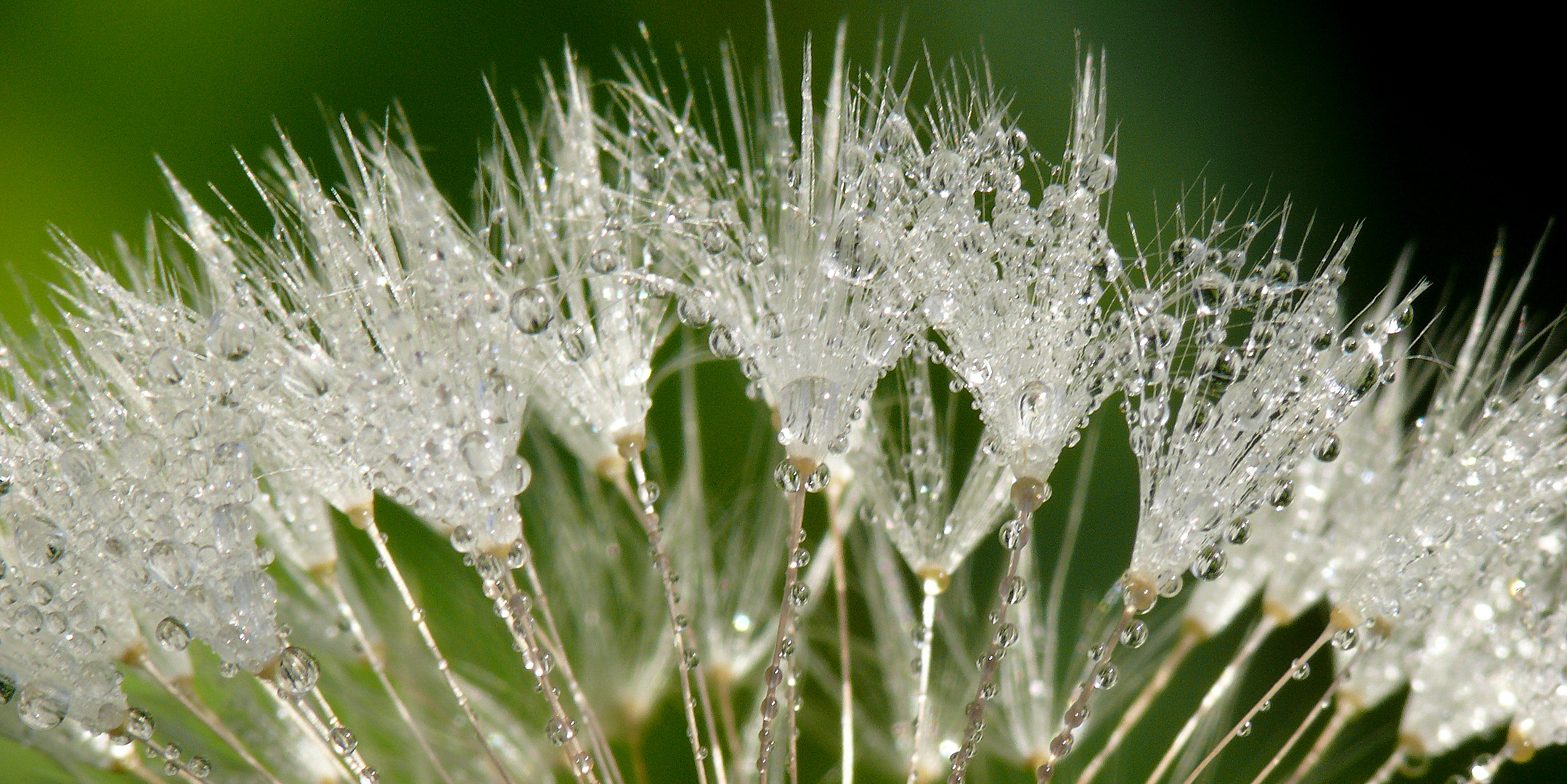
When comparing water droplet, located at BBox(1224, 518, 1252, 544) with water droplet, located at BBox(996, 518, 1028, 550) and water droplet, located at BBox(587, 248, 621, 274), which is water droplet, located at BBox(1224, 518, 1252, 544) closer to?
water droplet, located at BBox(996, 518, 1028, 550)

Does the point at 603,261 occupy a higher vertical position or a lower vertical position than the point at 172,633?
higher

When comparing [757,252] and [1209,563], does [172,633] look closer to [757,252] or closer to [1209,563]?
[757,252]

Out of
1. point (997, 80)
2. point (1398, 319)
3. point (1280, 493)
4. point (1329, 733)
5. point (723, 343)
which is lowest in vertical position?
point (1329, 733)

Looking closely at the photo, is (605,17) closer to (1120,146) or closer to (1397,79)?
(1120,146)

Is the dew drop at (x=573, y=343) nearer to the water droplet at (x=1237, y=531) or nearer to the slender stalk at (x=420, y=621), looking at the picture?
the slender stalk at (x=420, y=621)

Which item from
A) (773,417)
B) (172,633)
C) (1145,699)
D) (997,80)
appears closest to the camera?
(172,633)

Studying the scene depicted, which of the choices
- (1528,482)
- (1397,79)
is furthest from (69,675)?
(1397,79)

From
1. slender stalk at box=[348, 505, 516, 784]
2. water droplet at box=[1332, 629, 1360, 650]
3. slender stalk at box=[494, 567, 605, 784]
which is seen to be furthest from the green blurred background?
slender stalk at box=[494, 567, 605, 784]

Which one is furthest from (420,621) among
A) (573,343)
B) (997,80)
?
(997,80)

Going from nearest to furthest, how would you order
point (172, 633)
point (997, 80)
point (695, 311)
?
point (172, 633)
point (695, 311)
point (997, 80)
